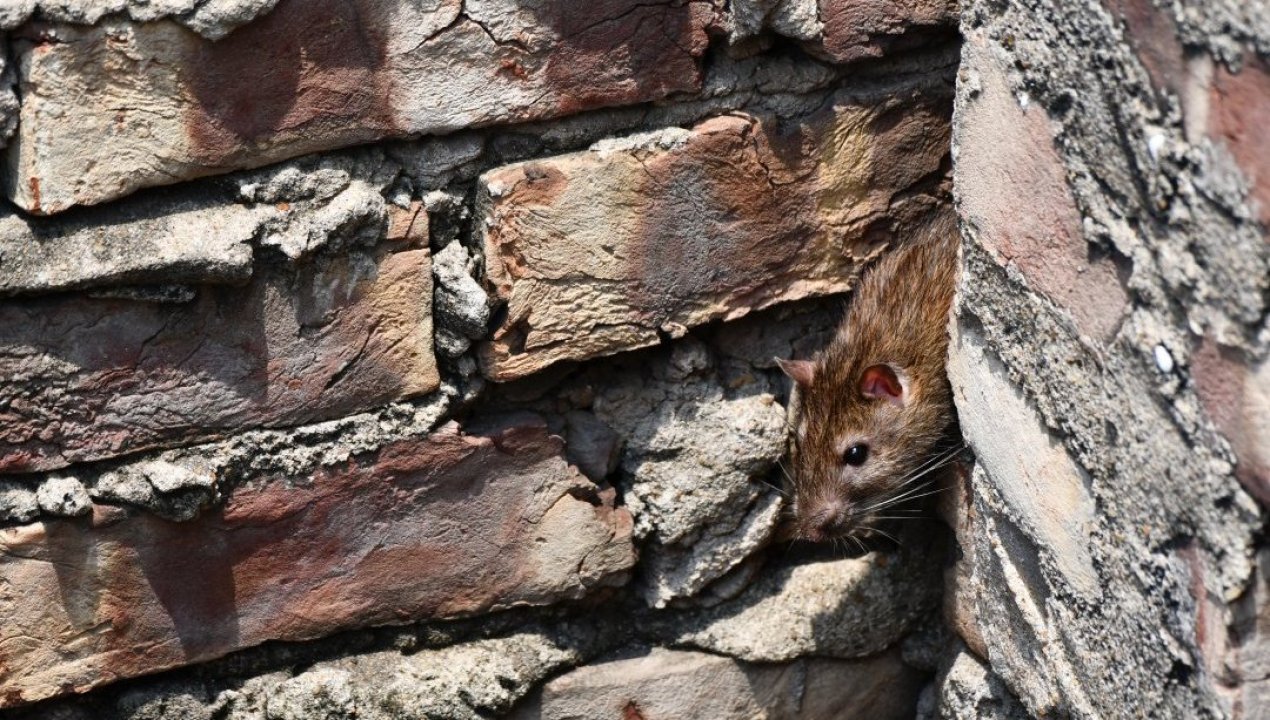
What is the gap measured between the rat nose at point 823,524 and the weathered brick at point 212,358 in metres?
0.98

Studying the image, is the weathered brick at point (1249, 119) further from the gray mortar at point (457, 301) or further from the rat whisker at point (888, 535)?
the rat whisker at point (888, 535)

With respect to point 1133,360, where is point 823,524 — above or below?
below

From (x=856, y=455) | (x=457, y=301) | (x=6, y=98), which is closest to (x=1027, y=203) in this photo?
(x=457, y=301)

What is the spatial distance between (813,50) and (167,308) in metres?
1.30

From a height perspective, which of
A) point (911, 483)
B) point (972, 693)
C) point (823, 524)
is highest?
point (823, 524)

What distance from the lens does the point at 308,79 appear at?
2471 mm

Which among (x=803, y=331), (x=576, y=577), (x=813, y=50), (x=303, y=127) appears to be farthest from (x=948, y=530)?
(x=303, y=127)

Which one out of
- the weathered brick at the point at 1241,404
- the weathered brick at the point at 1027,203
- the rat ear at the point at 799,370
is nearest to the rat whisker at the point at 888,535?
the rat ear at the point at 799,370

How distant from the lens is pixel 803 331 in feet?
10.5

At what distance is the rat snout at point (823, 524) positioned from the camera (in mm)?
3258

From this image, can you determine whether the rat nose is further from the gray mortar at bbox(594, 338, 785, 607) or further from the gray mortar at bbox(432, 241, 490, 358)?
the gray mortar at bbox(432, 241, 490, 358)

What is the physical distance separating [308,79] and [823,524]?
5.00 ft

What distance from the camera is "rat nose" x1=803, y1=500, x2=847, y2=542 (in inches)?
128

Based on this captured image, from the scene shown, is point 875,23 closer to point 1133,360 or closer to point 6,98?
point 1133,360
